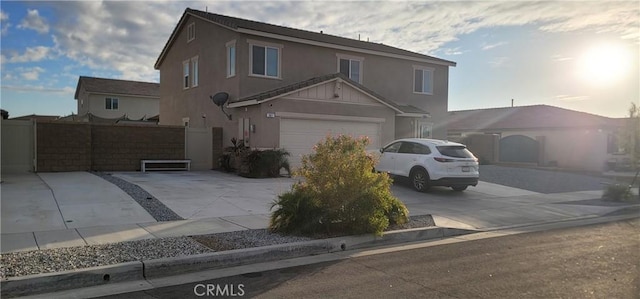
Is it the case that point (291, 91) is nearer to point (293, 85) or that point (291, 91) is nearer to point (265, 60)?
point (293, 85)

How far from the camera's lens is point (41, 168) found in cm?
1516

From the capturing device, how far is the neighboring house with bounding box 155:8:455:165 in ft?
57.4

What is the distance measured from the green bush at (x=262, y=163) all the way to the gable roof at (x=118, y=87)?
99.1 feet

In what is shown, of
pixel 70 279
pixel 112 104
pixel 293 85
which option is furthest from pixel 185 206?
pixel 112 104

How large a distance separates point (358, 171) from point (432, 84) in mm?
18604

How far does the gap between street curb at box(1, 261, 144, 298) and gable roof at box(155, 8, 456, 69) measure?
1382 centimetres

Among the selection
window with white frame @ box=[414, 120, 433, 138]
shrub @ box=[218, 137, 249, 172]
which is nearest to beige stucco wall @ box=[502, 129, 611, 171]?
window with white frame @ box=[414, 120, 433, 138]

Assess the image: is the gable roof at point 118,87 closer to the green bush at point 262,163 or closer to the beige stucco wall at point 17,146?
the beige stucco wall at point 17,146

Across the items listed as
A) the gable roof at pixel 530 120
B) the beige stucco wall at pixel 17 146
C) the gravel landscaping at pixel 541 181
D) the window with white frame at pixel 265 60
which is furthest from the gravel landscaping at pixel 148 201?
the gable roof at pixel 530 120

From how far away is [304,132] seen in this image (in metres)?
17.8

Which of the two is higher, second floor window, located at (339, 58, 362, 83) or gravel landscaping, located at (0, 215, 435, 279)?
second floor window, located at (339, 58, 362, 83)

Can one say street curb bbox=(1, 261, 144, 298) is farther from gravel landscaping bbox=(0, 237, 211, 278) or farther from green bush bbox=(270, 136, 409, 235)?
green bush bbox=(270, 136, 409, 235)

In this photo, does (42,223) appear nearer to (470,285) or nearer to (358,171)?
(358,171)

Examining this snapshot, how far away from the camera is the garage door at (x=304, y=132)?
17.3m
